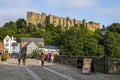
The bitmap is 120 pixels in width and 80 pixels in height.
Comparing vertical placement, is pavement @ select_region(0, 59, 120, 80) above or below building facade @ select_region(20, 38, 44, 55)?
below

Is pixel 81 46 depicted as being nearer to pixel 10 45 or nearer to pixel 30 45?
pixel 30 45

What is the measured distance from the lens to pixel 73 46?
14138 centimetres

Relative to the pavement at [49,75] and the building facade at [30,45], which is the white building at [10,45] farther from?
the pavement at [49,75]

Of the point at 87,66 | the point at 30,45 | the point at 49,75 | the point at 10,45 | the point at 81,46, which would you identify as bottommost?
the point at 49,75

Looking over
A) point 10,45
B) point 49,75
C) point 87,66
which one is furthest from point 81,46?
point 49,75

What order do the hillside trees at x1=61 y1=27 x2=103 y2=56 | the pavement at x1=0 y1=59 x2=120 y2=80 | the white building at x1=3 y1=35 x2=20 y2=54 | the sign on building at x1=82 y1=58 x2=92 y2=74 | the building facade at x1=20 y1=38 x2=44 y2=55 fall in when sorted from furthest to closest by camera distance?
the white building at x1=3 y1=35 x2=20 y2=54 < the building facade at x1=20 y1=38 x2=44 y2=55 < the hillside trees at x1=61 y1=27 x2=103 y2=56 < the sign on building at x1=82 y1=58 x2=92 y2=74 < the pavement at x1=0 y1=59 x2=120 y2=80

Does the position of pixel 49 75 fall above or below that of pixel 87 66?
below

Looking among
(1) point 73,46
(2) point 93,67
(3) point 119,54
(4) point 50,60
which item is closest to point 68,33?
(1) point 73,46

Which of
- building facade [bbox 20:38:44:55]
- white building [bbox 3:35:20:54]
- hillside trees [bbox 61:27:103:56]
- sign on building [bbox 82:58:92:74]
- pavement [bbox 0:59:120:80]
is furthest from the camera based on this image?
white building [bbox 3:35:20:54]

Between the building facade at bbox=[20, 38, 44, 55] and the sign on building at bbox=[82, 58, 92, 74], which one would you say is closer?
the sign on building at bbox=[82, 58, 92, 74]

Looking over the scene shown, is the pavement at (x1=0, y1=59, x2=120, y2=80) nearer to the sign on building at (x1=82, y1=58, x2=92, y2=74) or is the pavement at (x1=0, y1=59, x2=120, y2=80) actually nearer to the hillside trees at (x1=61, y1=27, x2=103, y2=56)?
the sign on building at (x1=82, y1=58, x2=92, y2=74)

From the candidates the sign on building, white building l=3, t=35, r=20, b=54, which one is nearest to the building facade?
white building l=3, t=35, r=20, b=54

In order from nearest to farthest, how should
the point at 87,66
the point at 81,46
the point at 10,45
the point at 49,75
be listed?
the point at 49,75
the point at 87,66
the point at 81,46
the point at 10,45

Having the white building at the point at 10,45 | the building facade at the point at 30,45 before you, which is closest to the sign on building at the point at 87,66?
the building facade at the point at 30,45
